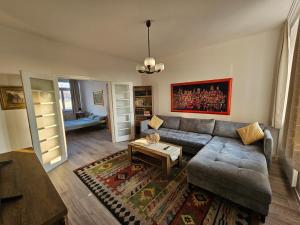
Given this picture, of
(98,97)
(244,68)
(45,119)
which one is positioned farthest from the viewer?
(98,97)

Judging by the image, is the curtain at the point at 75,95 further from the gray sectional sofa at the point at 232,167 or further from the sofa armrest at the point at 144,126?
the gray sectional sofa at the point at 232,167

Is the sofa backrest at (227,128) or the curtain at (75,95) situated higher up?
the curtain at (75,95)

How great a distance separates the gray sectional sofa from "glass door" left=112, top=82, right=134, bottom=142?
1.92 metres

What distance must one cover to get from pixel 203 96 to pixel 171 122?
1184 mm

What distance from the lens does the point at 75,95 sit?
23.2ft

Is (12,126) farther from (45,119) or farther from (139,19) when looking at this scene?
(139,19)

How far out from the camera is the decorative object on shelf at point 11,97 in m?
2.49

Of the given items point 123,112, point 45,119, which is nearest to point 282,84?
point 123,112

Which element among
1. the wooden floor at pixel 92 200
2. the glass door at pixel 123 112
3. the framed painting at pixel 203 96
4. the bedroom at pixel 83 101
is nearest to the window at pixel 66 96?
the bedroom at pixel 83 101

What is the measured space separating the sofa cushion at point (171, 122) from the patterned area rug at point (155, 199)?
1.51 metres

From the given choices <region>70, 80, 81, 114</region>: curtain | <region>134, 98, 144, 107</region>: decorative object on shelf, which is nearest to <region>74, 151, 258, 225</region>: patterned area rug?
<region>134, 98, 144, 107</region>: decorative object on shelf

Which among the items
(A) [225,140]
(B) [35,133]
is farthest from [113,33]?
(A) [225,140]

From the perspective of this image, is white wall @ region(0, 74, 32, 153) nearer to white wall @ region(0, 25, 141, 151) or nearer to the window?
white wall @ region(0, 25, 141, 151)

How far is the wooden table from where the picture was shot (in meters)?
0.73
